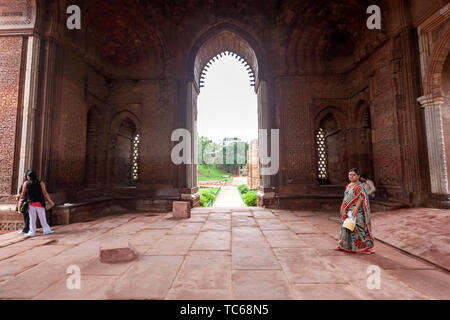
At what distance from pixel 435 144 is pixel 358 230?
444 centimetres

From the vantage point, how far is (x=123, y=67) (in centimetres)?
945

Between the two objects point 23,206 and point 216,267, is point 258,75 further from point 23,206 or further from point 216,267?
point 23,206

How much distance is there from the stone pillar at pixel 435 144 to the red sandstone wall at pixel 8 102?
11.2 meters

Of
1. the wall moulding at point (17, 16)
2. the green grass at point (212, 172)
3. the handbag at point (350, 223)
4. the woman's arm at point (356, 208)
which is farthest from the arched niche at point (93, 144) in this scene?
the green grass at point (212, 172)

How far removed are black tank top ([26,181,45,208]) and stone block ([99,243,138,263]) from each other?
10.6 ft

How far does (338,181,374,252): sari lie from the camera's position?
12.2ft

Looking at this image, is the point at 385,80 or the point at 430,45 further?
the point at 385,80

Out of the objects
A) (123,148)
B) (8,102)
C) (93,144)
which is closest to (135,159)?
(123,148)

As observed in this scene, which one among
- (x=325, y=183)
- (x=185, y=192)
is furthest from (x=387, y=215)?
(x=185, y=192)

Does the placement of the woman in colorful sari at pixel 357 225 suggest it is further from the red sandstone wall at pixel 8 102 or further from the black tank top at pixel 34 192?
the red sandstone wall at pixel 8 102

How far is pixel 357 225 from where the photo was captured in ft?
12.5

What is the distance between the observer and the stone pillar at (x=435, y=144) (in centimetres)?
592
